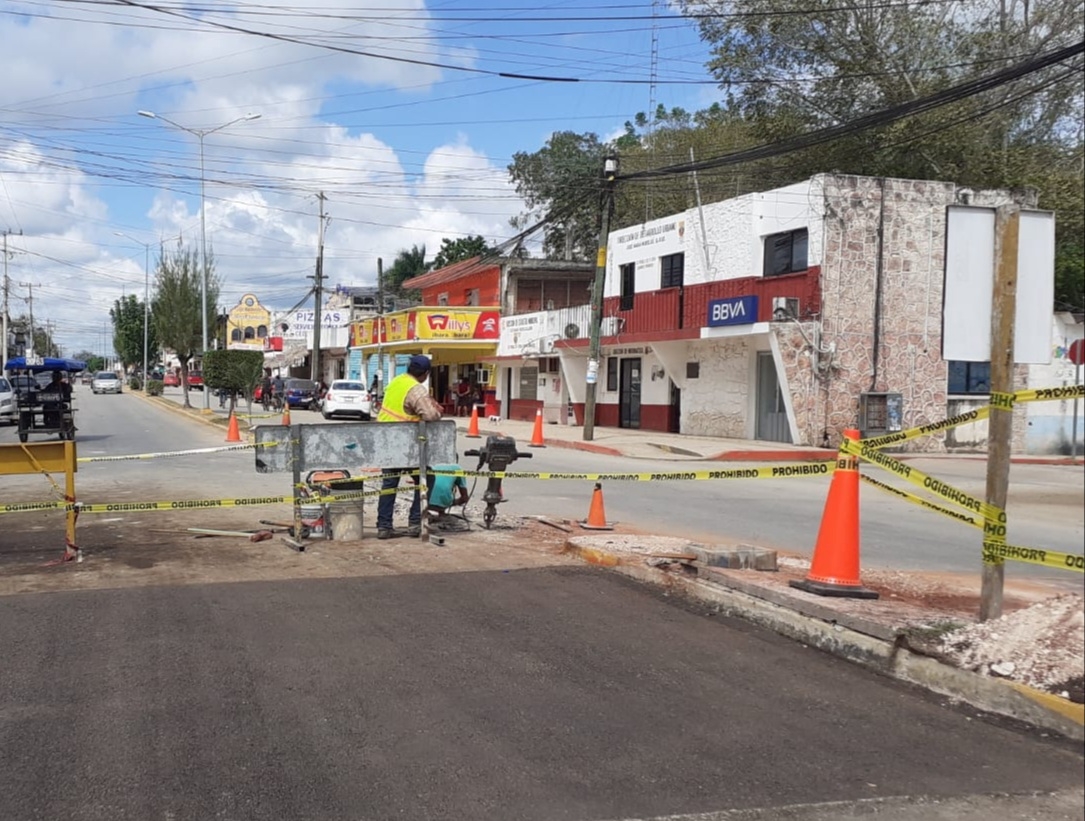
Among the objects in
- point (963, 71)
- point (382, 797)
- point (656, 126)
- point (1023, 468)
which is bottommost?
point (382, 797)

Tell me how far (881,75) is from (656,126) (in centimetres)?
1944

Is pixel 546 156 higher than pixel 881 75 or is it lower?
higher

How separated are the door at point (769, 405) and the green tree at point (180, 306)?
28.1 m

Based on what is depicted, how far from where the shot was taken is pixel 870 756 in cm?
431

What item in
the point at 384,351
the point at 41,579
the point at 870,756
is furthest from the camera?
the point at 384,351

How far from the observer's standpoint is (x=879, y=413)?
23.0 m

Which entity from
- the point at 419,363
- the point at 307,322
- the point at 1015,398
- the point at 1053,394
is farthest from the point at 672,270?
the point at 307,322

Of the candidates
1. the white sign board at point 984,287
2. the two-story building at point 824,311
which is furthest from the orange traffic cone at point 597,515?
the two-story building at point 824,311

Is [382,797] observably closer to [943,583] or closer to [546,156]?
[943,583]

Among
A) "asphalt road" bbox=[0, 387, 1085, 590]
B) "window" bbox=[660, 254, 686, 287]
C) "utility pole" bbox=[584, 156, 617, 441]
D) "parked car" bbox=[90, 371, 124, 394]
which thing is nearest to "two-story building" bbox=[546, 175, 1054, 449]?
"window" bbox=[660, 254, 686, 287]

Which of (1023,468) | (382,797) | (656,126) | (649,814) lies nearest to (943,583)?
(1023,468)

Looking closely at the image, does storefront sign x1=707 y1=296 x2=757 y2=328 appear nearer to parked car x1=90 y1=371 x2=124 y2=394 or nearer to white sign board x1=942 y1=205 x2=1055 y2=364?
white sign board x1=942 y1=205 x2=1055 y2=364

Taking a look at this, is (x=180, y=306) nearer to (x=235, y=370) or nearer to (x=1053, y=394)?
(x=235, y=370)

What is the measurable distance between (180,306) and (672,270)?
25.5m
